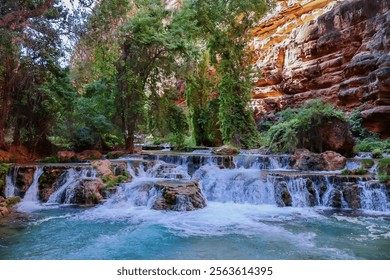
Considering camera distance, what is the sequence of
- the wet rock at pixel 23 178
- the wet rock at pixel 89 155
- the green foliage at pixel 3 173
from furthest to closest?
the wet rock at pixel 89 155, the wet rock at pixel 23 178, the green foliage at pixel 3 173

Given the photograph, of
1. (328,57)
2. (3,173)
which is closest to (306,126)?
(328,57)

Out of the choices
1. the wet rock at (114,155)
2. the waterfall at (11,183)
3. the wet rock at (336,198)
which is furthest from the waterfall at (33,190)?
the wet rock at (336,198)

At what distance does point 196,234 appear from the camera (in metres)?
6.21

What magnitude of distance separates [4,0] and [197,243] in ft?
24.4

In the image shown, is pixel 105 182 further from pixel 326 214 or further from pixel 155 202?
pixel 326 214

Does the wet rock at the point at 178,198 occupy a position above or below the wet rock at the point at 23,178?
below

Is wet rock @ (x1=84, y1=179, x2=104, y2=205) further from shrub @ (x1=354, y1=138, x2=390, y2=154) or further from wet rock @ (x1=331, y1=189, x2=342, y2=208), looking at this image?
shrub @ (x1=354, y1=138, x2=390, y2=154)

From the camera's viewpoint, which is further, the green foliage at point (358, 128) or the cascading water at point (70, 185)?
the green foliage at point (358, 128)

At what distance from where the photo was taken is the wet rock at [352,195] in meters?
8.34

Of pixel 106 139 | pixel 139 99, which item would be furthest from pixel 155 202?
pixel 106 139

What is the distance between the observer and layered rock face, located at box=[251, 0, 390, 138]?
54.3 feet

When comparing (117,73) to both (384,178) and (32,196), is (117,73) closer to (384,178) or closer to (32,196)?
(32,196)

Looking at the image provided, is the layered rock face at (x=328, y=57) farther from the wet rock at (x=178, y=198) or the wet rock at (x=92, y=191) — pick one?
the wet rock at (x=92, y=191)

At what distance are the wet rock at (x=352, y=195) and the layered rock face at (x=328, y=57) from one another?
908cm
